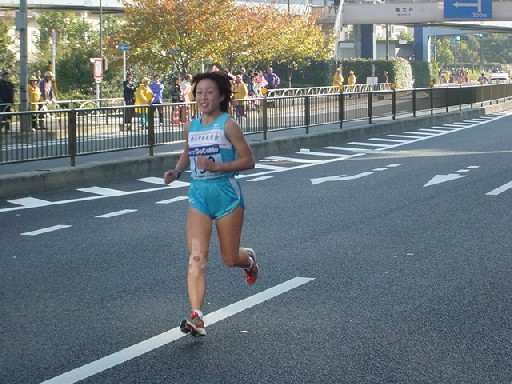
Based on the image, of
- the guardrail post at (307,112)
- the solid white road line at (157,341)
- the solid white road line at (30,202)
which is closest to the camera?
the solid white road line at (157,341)

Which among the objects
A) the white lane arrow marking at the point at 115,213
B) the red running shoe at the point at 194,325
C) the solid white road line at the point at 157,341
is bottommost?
the solid white road line at the point at 157,341

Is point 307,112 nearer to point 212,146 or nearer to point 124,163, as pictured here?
point 124,163

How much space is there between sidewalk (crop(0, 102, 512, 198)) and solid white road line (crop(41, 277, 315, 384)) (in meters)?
8.46

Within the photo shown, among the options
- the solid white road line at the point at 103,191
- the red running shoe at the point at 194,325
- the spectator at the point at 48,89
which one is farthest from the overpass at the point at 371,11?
the red running shoe at the point at 194,325

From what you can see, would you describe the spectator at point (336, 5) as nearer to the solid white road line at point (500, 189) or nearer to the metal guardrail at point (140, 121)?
the metal guardrail at point (140, 121)

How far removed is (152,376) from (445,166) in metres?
15.3

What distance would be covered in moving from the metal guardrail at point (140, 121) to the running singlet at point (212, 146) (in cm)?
1009

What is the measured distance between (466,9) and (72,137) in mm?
52679

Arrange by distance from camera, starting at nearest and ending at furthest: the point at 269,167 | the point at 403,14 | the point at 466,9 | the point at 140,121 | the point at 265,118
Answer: the point at 140,121
the point at 269,167
the point at 265,118
the point at 466,9
the point at 403,14

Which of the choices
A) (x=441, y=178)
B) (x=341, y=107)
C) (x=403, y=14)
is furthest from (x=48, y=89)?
(x=403, y=14)

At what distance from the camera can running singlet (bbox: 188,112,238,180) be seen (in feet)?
24.5

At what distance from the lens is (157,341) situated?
7.12 metres

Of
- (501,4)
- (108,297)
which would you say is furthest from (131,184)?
(501,4)

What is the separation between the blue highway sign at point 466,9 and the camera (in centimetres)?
6781
